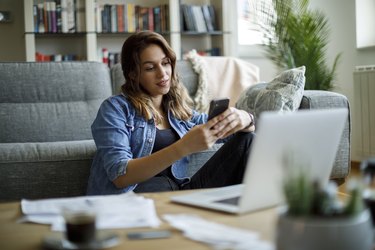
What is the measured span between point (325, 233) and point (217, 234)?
0.24 meters

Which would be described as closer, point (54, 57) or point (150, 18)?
point (54, 57)

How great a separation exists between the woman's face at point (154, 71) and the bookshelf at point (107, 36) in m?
2.64

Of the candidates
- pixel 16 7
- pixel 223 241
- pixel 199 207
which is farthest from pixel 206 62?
pixel 223 241

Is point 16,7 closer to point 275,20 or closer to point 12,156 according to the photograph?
point 275,20

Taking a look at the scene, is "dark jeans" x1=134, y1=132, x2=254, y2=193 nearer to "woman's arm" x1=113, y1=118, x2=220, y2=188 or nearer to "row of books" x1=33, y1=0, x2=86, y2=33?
"woman's arm" x1=113, y1=118, x2=220, y2=188

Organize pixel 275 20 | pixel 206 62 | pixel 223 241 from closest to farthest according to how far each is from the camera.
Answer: pixel 223 241 < pixel 206 62 < pixel 275 20

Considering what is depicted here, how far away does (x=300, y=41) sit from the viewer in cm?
411

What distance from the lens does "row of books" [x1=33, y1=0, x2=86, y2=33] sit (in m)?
4.48

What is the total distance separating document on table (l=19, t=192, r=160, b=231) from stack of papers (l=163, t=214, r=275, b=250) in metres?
0.06

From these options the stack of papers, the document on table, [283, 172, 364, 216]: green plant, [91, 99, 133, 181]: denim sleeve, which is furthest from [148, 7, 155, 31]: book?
[283, 172, 364, 216]: green plant

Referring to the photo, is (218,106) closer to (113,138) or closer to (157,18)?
(113,138)

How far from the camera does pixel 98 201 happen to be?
3.96 ft

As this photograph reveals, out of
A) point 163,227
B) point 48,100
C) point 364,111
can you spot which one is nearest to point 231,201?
point 163,227

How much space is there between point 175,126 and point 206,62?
4.89 feet
